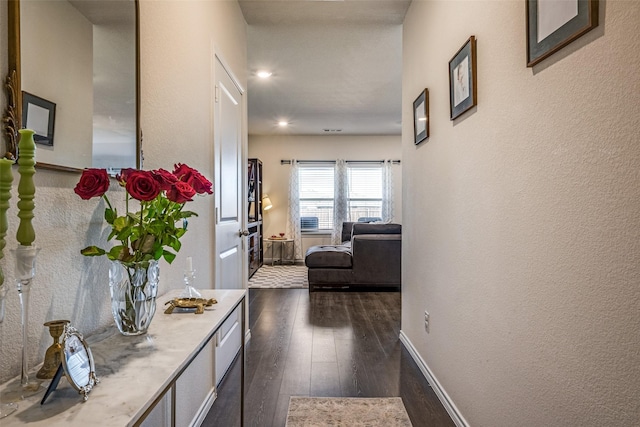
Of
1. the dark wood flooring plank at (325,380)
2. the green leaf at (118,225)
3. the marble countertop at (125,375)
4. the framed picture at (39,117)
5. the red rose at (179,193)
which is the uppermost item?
the framed picture at (39,117)

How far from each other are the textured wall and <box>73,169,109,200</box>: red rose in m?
7.16

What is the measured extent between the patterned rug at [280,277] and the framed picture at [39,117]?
4764mm

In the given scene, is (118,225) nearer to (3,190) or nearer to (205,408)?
(3,190)

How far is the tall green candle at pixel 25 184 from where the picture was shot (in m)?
0.74

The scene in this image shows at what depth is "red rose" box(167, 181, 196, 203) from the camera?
107cm

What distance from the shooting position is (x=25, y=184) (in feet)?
2.49

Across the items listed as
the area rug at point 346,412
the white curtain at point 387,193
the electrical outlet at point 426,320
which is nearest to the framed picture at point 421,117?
the electrical outlet at point 426,320

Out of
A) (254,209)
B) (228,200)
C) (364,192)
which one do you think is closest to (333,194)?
(364,192)

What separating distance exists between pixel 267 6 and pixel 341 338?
2733 mm

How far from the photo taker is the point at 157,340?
42.6 inches

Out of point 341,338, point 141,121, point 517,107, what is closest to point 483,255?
point 517,107

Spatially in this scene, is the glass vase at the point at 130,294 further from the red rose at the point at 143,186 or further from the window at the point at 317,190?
the window at the point at 317,190

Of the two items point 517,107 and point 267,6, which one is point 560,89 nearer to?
point 517,107

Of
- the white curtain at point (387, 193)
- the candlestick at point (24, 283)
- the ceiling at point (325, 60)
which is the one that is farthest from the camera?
the white curtain at point (387, 193)
